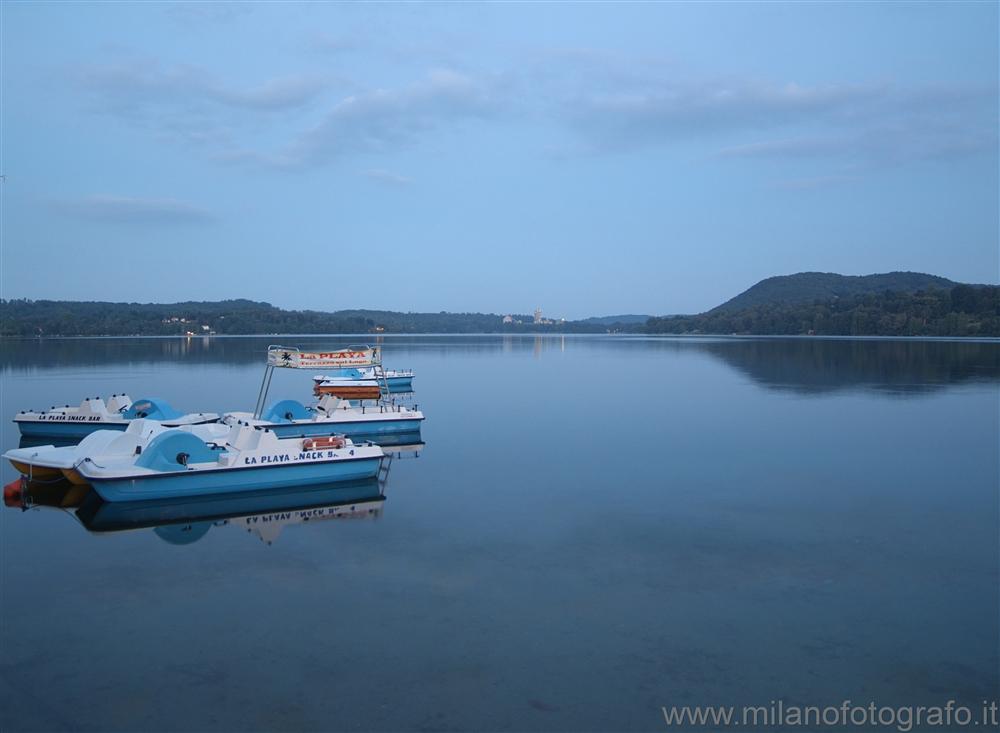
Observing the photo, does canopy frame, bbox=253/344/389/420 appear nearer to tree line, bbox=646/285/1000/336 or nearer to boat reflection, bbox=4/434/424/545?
boat reflection, bbox=4/434/424/545

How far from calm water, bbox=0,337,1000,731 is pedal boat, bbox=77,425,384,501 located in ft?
3.88

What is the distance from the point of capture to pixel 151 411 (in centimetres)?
2183

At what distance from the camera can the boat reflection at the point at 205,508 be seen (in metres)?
12.9

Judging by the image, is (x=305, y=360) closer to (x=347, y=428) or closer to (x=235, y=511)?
(x=347, y=428)

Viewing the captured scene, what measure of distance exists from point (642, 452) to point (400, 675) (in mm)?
14043

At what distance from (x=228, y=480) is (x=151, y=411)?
9.07 m

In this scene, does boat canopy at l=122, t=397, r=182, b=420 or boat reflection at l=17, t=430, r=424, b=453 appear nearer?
boat canopy at l=122, t=397, r=182, b=420

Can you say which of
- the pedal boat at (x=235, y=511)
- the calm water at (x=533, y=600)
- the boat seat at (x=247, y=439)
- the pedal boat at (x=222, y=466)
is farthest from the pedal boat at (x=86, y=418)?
the calm water at (x=533, y=600)

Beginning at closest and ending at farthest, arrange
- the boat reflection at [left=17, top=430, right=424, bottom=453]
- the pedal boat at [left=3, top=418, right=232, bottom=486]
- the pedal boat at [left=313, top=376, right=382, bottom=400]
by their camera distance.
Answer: the pedal boat at [left=3, top=418, right=232, bottom=486], the boat reflection at [left=17, top=430, right=424, bottom=453], the pedal boat at [left=313, top=376, right=382, bottom=400]

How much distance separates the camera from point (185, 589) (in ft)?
32.3

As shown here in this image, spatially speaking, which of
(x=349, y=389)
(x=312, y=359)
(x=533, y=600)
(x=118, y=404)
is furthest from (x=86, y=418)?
(x=533, y=600)

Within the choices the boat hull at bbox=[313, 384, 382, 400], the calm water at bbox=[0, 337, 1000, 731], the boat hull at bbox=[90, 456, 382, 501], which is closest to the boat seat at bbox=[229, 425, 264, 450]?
the boat hull at bbox=[90, 456, 382, 501]

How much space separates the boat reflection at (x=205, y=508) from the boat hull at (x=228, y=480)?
0.18 meters

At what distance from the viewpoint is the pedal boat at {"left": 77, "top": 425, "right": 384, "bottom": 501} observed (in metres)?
13.8
